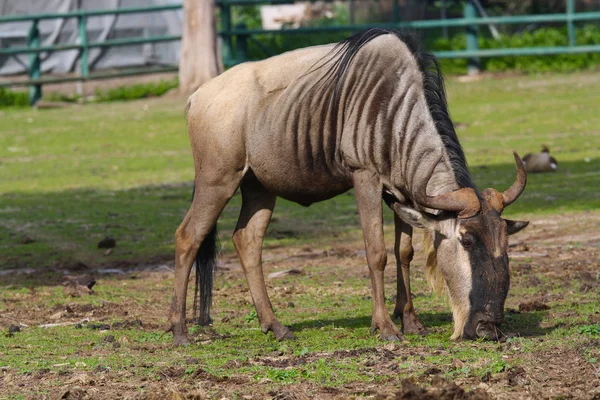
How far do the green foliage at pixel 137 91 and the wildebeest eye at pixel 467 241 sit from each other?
61.9 feet

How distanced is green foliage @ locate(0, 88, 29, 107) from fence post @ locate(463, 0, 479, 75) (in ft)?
33.7

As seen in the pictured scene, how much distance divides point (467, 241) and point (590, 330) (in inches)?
41.0

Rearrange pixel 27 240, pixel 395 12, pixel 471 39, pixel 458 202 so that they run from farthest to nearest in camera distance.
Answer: pixel 395 12, pixel 471 39, pixel 27 240, pixel 458 202

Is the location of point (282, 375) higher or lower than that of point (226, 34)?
higher

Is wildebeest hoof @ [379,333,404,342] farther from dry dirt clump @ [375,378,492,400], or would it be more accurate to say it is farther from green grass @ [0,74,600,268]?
green grass @ [0,74,600,268]

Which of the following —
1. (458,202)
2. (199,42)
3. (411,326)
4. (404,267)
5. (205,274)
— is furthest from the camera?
(199,42)

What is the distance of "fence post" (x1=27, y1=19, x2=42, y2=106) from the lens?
2458 cm

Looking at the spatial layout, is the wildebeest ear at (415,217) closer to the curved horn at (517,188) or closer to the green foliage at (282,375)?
the curved horn at (517,188)

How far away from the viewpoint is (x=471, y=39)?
23.6 meters

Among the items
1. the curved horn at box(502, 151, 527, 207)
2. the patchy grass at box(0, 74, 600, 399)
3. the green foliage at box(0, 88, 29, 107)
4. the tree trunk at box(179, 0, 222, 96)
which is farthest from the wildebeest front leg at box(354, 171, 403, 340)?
the green foliage at box(0, 88, 29, 107)

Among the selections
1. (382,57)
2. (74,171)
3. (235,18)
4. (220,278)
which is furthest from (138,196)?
(235,18)

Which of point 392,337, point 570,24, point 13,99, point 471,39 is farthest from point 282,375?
point 13,99

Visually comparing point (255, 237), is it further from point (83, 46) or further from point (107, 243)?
point (83, 46)

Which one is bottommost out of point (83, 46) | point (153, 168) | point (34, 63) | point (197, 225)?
point (153, 168)
